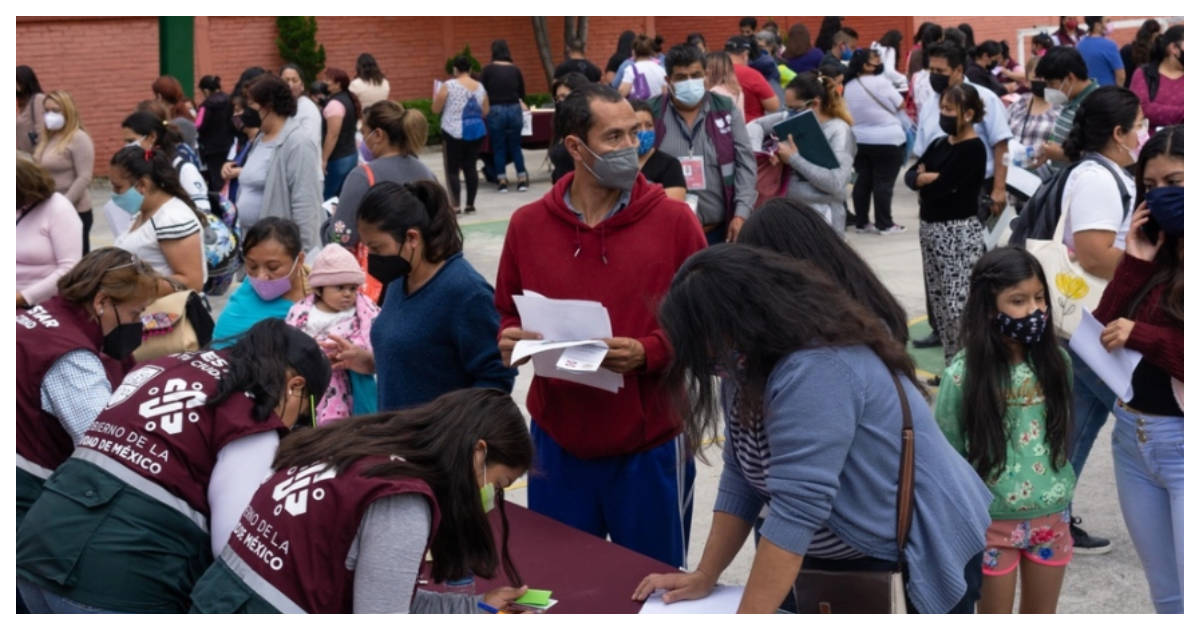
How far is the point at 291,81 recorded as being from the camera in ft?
39.8

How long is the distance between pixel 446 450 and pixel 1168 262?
7.52ft

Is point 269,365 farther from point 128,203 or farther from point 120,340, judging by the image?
point 128,203

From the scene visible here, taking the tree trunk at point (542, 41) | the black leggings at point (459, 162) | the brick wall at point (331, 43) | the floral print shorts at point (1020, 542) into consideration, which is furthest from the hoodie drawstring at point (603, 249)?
the tree trunk at point (542, 41)

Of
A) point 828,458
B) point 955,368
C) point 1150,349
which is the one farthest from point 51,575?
point 1150,349

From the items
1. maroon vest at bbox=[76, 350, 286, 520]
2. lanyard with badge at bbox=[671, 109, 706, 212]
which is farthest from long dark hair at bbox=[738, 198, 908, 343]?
lanyard with badge at bbox=[671, 109, 706, 212]

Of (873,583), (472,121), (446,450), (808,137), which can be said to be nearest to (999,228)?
(808,137)

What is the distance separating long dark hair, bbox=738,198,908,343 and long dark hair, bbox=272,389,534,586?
78 cm

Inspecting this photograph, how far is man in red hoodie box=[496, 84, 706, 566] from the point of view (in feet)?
13.6

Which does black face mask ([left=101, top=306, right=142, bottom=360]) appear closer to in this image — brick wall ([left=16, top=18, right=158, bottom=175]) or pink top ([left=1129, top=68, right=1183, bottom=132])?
pink top ([left=1129, top=68, right=1183, bottom=132])

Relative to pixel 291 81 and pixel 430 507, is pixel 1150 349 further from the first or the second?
pixel 291 81

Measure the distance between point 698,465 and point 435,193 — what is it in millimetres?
2600

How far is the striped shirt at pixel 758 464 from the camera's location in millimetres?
3031

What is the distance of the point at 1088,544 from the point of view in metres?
5.59

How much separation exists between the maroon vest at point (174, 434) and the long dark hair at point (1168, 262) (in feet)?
8.46
